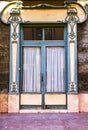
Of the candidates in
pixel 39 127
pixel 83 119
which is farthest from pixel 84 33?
pixel 39 127

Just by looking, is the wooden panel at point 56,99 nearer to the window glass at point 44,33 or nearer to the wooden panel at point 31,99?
the wooden panel at point 31,99

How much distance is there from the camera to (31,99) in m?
10.5

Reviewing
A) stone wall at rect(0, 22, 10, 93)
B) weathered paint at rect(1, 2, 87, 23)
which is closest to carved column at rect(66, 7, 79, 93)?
weathered paint at rect(1, 2, 87, 23)

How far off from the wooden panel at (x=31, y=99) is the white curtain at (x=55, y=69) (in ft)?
1.55

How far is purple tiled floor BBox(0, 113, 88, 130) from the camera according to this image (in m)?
7.75

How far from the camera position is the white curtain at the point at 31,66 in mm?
10695

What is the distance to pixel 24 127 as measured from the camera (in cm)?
776

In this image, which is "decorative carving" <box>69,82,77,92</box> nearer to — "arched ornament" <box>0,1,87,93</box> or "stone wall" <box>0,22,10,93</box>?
"arched ornament" <box>0,1,87,93</box>

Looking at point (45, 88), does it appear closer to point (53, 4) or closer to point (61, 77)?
point (61, 77)

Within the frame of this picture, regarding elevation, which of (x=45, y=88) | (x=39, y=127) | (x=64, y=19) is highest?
(x=64, y=19)

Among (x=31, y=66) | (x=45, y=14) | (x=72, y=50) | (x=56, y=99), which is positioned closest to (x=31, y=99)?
(x=56, y=99)

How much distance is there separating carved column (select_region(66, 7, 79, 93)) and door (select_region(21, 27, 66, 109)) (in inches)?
12.4

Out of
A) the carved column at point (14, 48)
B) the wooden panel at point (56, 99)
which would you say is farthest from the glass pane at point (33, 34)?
the wooden panel at point (56, 99)

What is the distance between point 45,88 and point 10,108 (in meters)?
1.45
